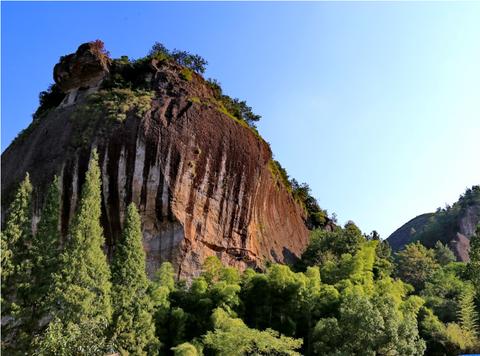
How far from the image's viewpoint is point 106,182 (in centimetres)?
2431

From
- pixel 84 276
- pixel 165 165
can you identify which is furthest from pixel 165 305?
pixel 165 165

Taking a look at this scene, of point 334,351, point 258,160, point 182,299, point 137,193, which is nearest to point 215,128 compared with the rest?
point 258,160

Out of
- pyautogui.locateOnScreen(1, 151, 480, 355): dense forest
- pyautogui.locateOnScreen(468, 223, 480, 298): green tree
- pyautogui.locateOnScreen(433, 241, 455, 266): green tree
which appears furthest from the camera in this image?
pyautogui.locateOnScreen(433, 241, 455, 266): green tree

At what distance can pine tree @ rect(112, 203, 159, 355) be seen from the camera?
1761 centimetres

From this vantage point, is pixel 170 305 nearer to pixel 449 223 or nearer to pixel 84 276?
pixel 84 276

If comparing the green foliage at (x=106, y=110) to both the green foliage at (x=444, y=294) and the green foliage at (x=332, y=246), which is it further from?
the green foliage at (x=444, y=294)

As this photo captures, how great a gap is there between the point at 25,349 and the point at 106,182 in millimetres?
10333

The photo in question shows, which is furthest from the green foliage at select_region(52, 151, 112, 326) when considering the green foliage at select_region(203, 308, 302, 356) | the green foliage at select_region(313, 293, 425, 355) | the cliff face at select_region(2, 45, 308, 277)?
the green foliage at select_region(313, 293, 425, 355)

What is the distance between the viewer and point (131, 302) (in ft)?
59.2

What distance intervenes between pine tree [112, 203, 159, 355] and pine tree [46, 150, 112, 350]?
68 centimetres

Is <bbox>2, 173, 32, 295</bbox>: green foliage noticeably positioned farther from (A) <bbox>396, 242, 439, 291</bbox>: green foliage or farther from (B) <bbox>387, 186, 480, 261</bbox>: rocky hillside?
(B) <bbox>387, 186, 480, 261</bbox>: rocky hillside

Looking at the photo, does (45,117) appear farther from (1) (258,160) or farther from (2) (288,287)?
(2) (288,287)

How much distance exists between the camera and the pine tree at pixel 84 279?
15.6m

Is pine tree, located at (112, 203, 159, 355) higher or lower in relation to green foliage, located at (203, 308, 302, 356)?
higher
